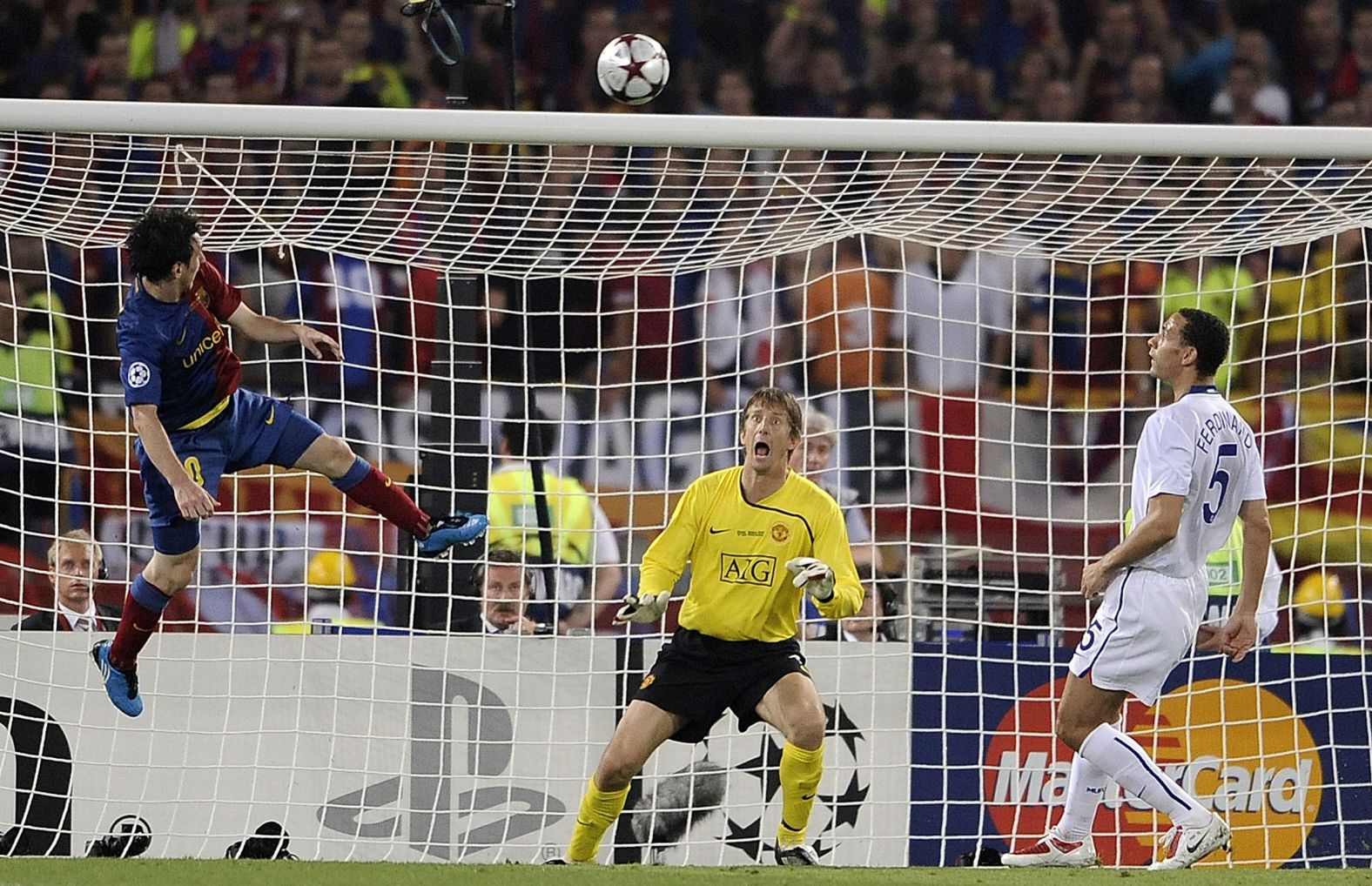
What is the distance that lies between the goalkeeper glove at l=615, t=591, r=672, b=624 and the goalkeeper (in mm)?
16

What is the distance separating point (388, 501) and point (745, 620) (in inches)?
49.0

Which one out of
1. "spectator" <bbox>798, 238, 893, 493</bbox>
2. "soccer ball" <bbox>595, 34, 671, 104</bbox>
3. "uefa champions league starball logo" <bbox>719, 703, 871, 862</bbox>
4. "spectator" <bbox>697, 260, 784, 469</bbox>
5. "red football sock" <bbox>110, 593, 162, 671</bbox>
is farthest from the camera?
"spectator" <bbox>697, 260, 784, 469</bbox>

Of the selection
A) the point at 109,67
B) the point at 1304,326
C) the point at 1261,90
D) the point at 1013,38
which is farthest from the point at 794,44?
the point at 109,67

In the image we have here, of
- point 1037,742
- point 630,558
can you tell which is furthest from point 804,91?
point 1037,742

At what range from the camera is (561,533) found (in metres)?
6.93

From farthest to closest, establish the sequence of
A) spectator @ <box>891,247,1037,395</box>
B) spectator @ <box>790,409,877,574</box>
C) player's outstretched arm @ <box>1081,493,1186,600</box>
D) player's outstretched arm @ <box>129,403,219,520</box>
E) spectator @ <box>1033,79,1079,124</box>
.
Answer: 1. spectator @ <box>1033,79,1079,124</box>
2. spectator @ <box>891,247,1037,395</box>
3. spectator @ <box>790,409,877,574</box>
4. player's outstretched arm @ <box>1081,493,1186,600</box>
5. player's outstretched arm @ <box>129,403,219,520</box>

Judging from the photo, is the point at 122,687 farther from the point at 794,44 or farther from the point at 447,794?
the point at 794,44

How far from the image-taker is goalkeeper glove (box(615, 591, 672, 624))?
5263 mm

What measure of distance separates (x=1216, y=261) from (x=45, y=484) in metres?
6.01

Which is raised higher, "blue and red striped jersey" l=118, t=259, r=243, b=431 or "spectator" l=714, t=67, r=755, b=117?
"spectator" l=714, t=67, r=755, b=117

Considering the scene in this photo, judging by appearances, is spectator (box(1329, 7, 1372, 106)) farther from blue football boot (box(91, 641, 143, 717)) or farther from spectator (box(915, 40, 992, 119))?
blue football boot (box(91, 641, 143, 717))

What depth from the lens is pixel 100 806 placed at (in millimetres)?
6199

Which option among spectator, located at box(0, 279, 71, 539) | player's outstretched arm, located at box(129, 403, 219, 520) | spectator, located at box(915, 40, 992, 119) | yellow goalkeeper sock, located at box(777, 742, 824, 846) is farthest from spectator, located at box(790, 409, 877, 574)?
spectator, located at box(915, 40, 992, 119)

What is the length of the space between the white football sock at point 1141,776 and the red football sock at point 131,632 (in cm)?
304
